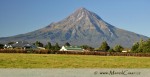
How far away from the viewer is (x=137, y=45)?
5689 inches

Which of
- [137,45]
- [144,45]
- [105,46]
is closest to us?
[144,45]
